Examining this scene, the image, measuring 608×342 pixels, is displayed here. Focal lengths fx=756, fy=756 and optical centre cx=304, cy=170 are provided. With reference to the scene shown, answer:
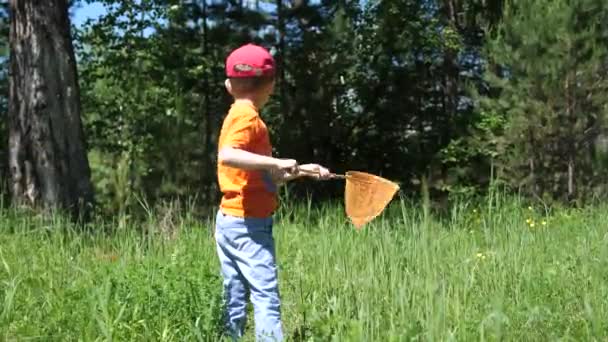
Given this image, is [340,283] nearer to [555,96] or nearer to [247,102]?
[247,102]

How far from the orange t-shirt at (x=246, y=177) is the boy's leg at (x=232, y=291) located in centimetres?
15

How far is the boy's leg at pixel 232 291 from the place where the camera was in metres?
3.39

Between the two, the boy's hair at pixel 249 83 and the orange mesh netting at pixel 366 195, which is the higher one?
the boy's hair at pixel 249 83

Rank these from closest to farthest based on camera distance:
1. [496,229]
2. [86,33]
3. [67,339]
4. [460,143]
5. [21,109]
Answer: [67,339], [496,229], [21,109], [460,143], [86,33]

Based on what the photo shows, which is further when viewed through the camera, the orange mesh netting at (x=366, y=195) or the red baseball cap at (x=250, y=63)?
the orange mesh netting at (x=366, y=195)

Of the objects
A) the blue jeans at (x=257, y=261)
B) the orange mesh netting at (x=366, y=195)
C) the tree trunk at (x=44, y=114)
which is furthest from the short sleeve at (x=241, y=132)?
the tree trunk at (x=44, y=114)

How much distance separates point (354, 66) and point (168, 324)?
11.2m

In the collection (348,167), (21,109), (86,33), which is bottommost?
(348,167)

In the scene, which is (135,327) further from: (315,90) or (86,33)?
(86,33)

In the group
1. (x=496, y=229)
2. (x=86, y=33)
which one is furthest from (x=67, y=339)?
(x=86, y=33)

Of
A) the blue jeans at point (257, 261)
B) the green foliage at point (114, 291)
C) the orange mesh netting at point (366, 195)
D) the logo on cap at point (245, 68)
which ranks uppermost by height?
the logo on cap at point (245, 68)

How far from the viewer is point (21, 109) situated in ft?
22.8

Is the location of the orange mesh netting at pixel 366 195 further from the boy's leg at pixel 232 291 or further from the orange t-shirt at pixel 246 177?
the boy's leg at pixel 232 291

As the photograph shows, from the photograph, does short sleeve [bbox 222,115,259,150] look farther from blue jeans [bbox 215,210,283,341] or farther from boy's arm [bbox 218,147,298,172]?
blue jeans [bbox 215,210,283,341]
